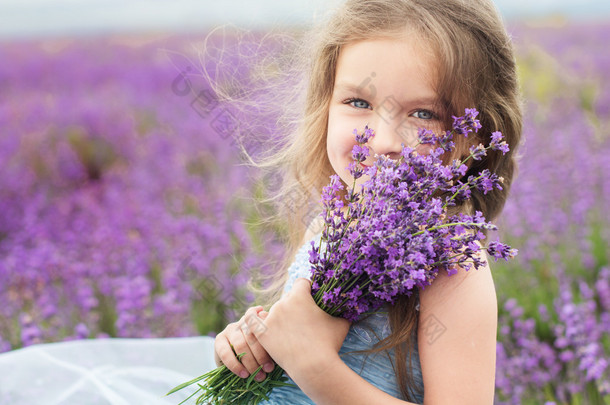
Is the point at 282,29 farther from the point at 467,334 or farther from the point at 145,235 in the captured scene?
the point at 145,235

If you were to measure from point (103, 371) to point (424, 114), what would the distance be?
132 cm

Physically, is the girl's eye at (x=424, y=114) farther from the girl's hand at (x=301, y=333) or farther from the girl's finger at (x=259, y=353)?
the girl's finger at (x=259, y=353)

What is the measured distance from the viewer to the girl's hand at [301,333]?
4.09ft

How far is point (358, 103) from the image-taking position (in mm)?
1482

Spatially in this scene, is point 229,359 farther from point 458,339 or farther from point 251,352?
point 458,339

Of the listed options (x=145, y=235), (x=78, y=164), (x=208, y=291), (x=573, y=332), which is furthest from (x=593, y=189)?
(x=78, y=164)

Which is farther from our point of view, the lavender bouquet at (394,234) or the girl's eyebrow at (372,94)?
the girl's eyebrow at (372,94)

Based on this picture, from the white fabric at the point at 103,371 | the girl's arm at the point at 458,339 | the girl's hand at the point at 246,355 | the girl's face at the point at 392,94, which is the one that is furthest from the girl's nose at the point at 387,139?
the white fabric at the point at 103,371

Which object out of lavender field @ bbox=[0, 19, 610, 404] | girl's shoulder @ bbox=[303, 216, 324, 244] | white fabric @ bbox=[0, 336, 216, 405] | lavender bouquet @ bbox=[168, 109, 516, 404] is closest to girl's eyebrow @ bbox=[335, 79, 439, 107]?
lavender bouquet @ bbox=[168, 109, 516, 404]

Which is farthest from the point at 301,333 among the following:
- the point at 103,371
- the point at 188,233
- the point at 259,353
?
the point at 188,233

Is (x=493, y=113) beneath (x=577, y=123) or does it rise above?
above

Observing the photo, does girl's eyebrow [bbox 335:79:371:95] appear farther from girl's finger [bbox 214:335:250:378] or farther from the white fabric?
the white fabric

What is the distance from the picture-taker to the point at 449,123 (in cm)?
143

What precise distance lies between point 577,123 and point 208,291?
154 inches
